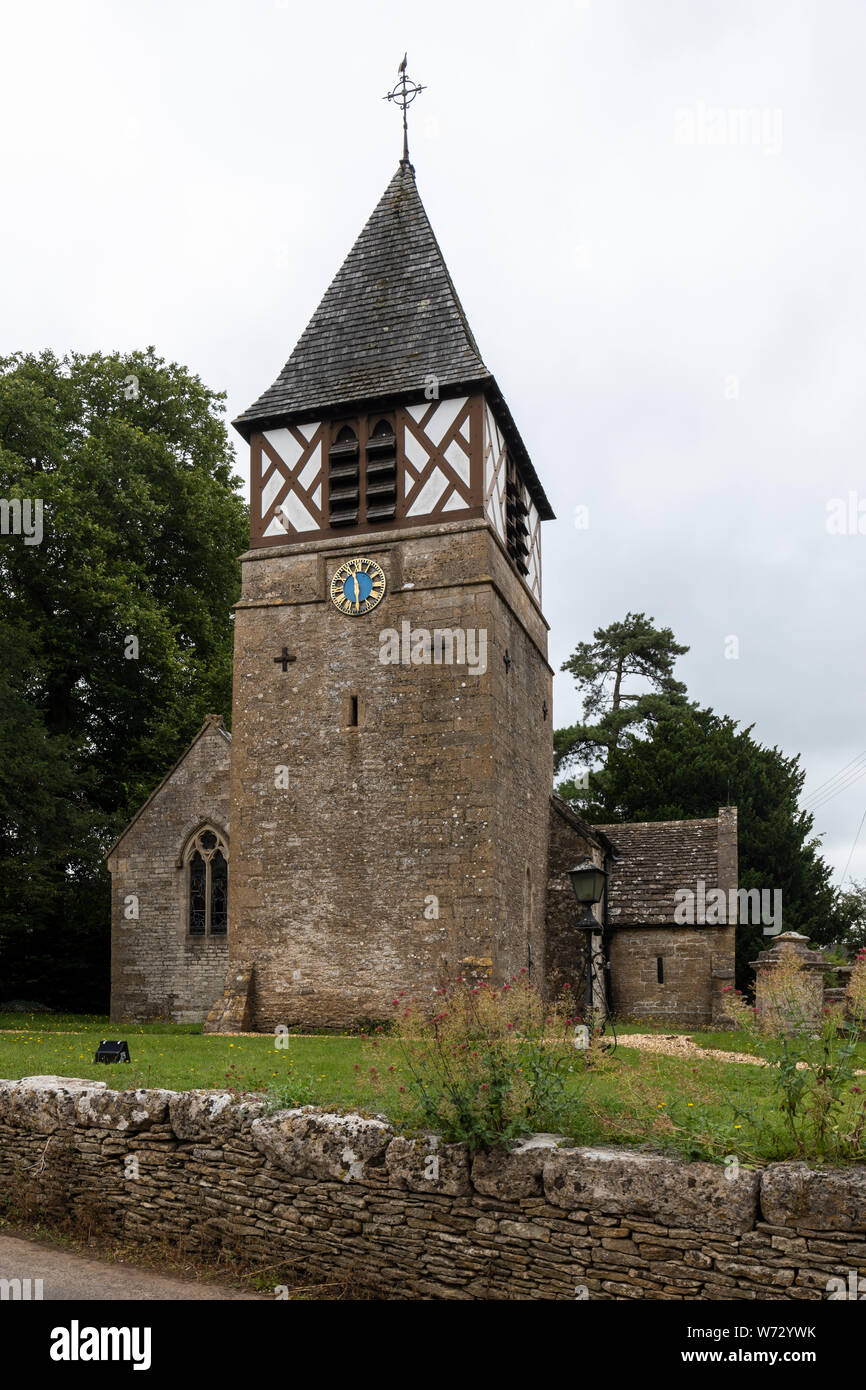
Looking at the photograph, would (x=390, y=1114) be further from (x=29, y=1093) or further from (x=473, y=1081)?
(x=29, y=1093)

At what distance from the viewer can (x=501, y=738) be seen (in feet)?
56.2

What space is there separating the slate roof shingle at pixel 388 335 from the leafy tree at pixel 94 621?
370 inches

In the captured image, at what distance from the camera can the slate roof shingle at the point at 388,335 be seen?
1812cm

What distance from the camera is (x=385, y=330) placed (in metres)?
19.2

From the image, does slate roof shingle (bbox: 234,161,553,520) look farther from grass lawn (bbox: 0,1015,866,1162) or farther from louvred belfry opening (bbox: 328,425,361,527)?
grass lawn (bbox: 0,1015,866,1162)

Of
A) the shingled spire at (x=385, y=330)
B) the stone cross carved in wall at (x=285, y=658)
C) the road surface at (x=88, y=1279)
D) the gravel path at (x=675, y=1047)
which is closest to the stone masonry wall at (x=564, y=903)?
the gravel path at (x=675, y=1047)

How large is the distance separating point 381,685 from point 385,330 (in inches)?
269

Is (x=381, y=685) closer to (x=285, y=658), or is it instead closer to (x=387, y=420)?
(x=285, y=658)

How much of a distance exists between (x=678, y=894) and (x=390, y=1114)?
15.3 metres

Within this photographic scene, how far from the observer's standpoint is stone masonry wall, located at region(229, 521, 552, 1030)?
1628cm

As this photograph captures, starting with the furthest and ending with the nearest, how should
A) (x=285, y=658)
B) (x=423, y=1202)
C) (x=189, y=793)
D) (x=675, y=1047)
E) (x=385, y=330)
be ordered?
(x=189, y=793)
(x=385, y=330)
(x=285, y=658)
(x=675, y=1047)
(x=423, y=1202)

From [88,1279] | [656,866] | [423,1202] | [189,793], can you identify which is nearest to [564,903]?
[656,866]
